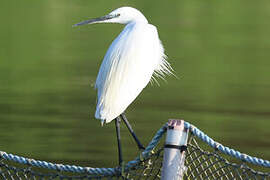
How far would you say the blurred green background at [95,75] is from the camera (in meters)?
6.07

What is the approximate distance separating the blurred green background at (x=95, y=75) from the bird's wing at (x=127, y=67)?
167 cm

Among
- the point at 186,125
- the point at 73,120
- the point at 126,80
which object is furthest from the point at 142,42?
the point at 73,120

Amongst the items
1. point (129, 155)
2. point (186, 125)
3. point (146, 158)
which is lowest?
point (129, 155)

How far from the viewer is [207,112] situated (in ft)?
22.9

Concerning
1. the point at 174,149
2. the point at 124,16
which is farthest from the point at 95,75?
the point at 174,149

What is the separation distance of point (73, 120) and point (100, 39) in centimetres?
478

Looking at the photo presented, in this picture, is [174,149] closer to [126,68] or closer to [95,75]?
[126,68]

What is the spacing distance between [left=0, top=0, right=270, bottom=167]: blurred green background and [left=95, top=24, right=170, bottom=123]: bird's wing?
1672 millimetres

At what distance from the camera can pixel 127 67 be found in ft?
12.4

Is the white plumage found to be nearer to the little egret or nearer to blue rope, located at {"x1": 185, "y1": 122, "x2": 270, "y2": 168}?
the little egret

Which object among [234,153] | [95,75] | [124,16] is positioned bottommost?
[95,75]

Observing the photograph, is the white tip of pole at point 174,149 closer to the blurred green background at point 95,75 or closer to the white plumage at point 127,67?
the white plumage at point 127,67

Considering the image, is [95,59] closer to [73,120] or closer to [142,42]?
[73,120]

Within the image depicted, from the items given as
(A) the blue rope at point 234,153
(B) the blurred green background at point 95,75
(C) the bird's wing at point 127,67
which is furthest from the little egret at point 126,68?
(B) the blurred green background at point 95,75
